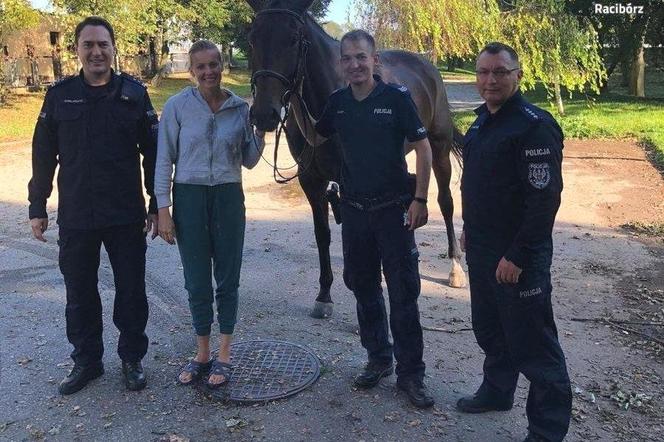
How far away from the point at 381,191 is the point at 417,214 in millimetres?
227

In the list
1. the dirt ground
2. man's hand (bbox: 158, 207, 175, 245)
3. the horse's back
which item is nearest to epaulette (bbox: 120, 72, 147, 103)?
man's hand (bbox: 158, 207, 175, 245)

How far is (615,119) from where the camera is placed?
51.3ft

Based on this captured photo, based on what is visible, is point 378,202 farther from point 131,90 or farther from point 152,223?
point 131,90

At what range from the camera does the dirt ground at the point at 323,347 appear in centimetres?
302

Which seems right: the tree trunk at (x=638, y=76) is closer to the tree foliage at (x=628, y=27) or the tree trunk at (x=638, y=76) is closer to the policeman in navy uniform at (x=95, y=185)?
the tree foliage at (x=628, y=27)

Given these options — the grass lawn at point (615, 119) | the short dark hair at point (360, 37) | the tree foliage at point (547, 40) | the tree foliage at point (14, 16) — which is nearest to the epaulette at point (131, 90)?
the short dark hair at point (360, 37)

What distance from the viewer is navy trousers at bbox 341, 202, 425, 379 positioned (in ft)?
10.2

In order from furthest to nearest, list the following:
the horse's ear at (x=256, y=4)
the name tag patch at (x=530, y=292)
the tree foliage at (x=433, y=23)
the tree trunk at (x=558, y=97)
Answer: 1. the tree trunk at (x=558, y=97)
2. the tree foliage at (x=433, y=23)
3. the horse's ear at (x=256, y=4)
4. the name tag patch at (x=530, y=292)

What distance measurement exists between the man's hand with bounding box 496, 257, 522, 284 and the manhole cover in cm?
139

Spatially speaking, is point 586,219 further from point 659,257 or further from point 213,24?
point 213,24

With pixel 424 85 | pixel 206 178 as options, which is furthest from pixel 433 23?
pixel 206 178

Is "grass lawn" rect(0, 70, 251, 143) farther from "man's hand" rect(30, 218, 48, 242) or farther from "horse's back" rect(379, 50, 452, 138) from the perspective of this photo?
"man's hand" rect(30, 218, 48, 242)

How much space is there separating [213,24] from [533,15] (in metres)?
20.7

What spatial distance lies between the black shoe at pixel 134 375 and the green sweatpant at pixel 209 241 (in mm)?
445
